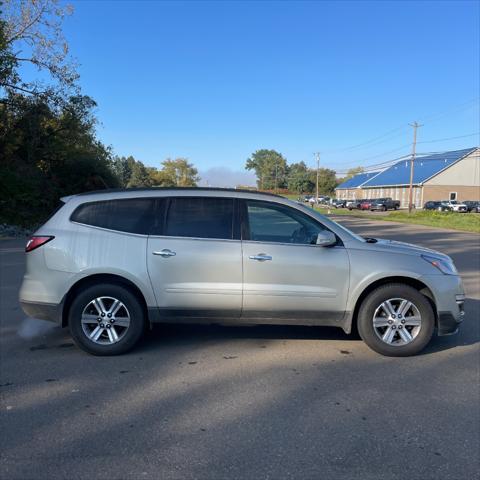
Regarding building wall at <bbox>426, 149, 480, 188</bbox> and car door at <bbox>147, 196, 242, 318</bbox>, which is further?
building wall at <bbox>426, 149, 480, 188</bbox>

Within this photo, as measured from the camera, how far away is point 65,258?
4.80 m

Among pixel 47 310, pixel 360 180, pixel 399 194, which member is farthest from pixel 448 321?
pixel 360 180

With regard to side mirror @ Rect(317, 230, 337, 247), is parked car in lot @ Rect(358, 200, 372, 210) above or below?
above

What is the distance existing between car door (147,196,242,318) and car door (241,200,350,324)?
0.46 ft

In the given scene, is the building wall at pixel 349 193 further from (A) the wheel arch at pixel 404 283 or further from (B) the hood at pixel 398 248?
(A) the wheel arch at pixel 404 283

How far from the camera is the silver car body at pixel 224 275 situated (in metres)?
4.77

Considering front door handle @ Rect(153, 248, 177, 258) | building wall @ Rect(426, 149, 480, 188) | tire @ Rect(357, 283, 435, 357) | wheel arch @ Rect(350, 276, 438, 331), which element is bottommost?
tire @ Rect(357, 283, 435, 357)

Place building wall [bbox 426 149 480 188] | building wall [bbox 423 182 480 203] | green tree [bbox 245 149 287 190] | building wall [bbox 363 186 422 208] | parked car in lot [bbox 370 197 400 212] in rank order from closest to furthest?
parked car in lot [bbox 370 197 400 212], building wall [bbox 423 182 480 203], building wall [bbox 426 149 480 188], building wall [bbox 363 186 422 208], green tree [bbox 245 149 287 190]

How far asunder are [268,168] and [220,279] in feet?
494

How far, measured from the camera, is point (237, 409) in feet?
12.2

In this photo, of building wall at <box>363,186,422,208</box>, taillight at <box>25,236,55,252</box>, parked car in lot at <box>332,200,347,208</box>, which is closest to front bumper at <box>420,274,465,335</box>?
taillight at <box>25,236,55,252</box>

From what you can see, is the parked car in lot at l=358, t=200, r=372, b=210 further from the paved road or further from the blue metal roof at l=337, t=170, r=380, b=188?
the paved road

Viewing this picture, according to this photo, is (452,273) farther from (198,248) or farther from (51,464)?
(51,464)

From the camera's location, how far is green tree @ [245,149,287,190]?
5802 inches
